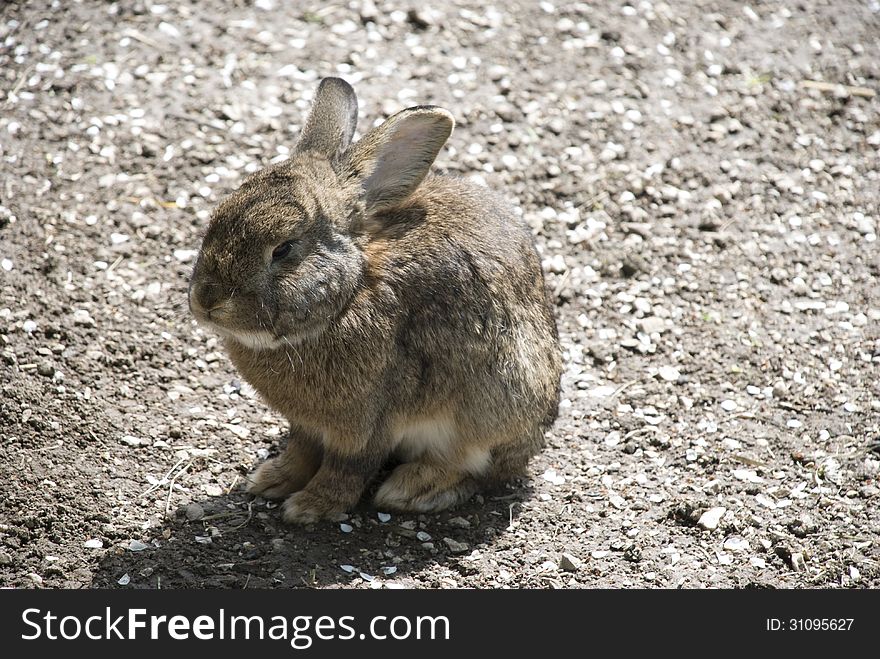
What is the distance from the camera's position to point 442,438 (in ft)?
18.2

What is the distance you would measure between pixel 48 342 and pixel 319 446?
1802 mm

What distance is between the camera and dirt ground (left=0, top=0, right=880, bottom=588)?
548 centimetres

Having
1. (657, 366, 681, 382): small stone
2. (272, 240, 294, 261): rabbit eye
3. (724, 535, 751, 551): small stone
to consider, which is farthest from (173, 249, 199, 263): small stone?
(724, 535, 751, 551): small stone

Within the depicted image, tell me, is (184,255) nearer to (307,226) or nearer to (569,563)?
(307,226)

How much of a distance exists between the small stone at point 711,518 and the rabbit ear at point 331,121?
2714mm

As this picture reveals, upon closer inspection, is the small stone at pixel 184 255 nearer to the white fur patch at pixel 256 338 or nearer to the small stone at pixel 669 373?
the white fur patch at pixel 256 338

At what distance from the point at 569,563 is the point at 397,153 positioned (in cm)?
222

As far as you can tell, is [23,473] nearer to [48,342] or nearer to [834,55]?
[48,342]

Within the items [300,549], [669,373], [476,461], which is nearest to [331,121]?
[476,461]

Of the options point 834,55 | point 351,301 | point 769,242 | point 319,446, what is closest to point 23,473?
point 319,446

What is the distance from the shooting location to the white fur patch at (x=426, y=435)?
17.9 feet

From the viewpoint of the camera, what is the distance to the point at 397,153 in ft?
16.8

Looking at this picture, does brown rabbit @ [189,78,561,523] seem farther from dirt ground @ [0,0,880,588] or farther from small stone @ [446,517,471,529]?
dirt ground @ [0,0,880,588]

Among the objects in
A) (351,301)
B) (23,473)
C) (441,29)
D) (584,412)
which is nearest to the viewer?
(351,301)
